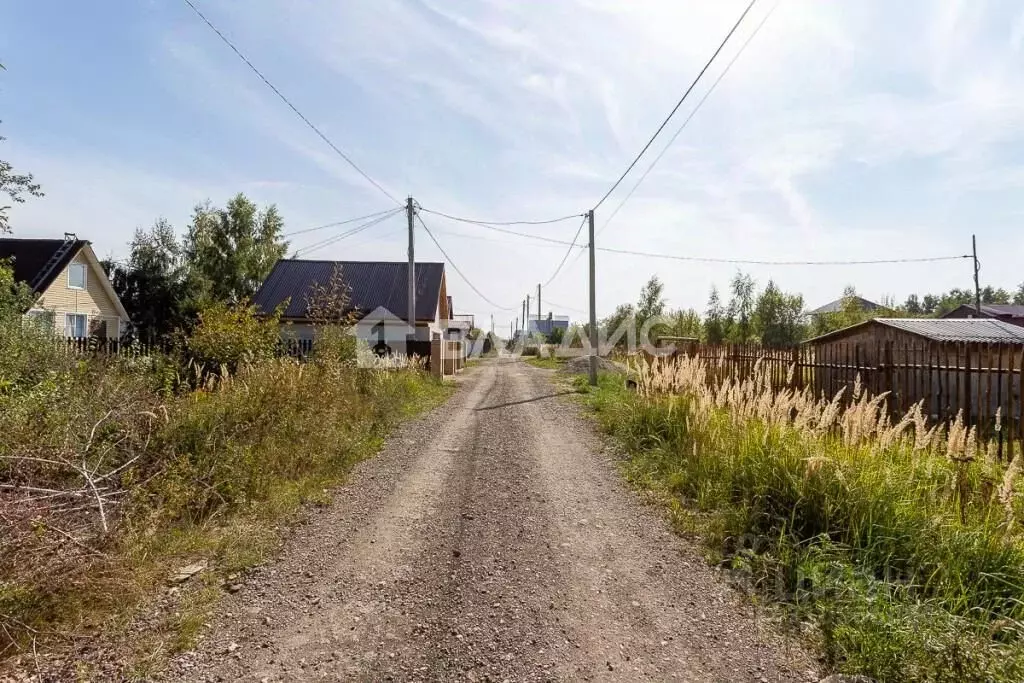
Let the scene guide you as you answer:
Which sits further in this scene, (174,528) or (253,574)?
(174,528)

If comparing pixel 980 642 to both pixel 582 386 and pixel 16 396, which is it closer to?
pixel 16 396

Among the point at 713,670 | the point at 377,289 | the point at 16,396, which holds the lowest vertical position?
the point at 713,670

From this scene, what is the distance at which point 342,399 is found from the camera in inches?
341

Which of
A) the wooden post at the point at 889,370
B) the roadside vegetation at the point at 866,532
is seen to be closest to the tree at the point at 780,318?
the wooden post at the point at 889,370

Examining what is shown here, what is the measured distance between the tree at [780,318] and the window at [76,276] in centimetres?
3798

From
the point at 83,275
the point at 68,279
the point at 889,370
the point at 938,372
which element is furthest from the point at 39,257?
the point at 938,372

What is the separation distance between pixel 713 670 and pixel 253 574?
2.93m

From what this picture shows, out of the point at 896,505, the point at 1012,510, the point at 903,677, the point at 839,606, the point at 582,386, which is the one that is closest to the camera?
the point at 903,677

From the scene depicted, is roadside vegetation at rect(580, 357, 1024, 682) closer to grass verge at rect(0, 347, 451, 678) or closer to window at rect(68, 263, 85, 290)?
grass verge at rect(0, 347, 451, 678)

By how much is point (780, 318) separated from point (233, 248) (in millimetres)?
37674

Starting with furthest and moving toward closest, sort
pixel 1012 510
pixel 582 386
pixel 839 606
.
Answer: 1. pixel 582 386
2. pixel 1012 510
3. pixel 839 606

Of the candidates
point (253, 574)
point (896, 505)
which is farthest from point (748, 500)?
point (253, 574)

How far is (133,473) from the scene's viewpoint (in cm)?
461

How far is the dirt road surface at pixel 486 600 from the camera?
2625 millimetres
